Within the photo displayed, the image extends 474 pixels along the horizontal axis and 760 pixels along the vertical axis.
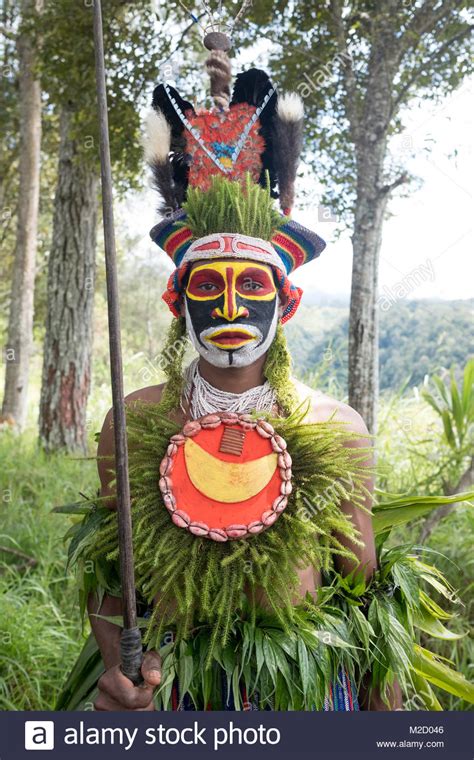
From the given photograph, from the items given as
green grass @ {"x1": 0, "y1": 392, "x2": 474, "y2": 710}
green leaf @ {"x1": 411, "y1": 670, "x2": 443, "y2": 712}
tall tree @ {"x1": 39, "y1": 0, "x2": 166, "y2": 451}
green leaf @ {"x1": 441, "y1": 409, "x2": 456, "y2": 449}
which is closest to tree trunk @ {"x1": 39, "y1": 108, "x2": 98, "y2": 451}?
tall tree @ {"x1": 39, "y1": 0, "x2": 166, "y2": 451}

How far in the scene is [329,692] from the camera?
67.4 inches

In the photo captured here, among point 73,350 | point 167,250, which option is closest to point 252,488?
point 167,250

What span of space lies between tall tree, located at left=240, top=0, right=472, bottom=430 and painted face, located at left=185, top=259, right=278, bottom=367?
6.91ft

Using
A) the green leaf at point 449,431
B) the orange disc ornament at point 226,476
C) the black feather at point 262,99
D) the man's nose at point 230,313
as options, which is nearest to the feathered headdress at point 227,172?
the black feather at point 262,99

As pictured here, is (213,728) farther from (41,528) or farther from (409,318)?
(409,318)

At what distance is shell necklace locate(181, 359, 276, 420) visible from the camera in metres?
1.77

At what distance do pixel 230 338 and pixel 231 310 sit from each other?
7 cm

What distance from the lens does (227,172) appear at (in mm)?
1856

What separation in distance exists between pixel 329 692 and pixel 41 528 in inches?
108

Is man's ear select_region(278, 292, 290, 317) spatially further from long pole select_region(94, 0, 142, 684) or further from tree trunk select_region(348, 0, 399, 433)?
tree trunk select_region(348, 0, 399, 433)

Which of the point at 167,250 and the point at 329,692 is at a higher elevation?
the point at 167,250

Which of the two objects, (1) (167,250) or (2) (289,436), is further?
(1) (167,250)

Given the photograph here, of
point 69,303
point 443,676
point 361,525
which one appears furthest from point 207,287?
point 69,303

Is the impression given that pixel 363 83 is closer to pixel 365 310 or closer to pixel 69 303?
pixel 365 310
